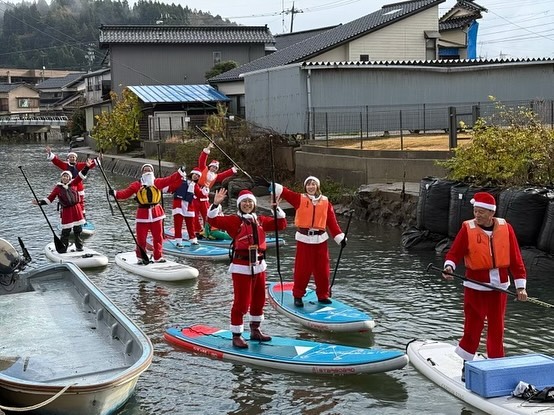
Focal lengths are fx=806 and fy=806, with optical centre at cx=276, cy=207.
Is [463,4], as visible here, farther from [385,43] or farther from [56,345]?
[56,345]

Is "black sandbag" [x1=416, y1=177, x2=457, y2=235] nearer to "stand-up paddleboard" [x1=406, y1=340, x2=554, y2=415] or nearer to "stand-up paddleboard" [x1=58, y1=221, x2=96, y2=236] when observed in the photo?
"stand-up paddleboard" [x1=406, y1=340, x2=554, y2=415]

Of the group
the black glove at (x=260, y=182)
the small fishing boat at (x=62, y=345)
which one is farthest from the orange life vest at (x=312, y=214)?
the black glove at (x=260, y=182)

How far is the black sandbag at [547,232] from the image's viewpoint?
15281mm

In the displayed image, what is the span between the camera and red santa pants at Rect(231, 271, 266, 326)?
1038cm

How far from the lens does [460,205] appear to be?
17.6m

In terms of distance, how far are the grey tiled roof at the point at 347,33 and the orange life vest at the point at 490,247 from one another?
27.7 m

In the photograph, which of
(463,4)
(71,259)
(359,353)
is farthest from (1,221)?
(463,4)

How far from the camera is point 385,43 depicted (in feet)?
132

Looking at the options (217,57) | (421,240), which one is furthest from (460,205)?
(217,57)

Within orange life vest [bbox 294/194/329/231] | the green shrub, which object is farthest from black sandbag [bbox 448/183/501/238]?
orange life vest [bbox 294/194/329/231]

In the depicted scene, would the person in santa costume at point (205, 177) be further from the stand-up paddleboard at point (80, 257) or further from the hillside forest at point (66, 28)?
the hillside forest at point (66, 28)

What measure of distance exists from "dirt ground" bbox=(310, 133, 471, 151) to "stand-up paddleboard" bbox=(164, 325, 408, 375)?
594 inches

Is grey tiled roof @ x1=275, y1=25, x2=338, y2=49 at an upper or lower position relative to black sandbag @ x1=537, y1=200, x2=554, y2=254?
upper

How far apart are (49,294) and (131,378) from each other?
187 inches
